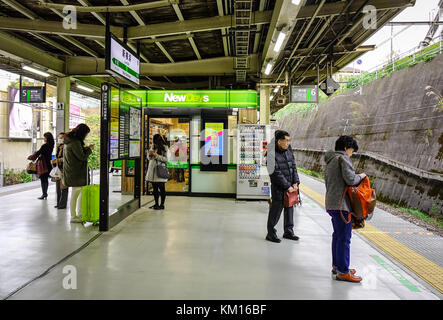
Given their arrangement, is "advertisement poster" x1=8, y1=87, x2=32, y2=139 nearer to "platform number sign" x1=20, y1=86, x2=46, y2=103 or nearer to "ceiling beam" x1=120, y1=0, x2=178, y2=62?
"platform number sign" x1=20, y1=86, x2=46, y2=103

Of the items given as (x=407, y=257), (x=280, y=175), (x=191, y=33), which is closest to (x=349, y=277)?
(x=407, y=257)

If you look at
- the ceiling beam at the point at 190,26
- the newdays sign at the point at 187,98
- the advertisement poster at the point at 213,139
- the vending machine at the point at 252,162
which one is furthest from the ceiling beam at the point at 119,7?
the advertisement poster at the point at 213,139

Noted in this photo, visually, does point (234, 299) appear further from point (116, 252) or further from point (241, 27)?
point (241, 27)

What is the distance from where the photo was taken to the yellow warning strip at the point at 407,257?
3135mm

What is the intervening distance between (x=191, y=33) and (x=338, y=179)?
516 centimetres

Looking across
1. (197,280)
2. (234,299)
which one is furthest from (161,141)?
(234,299)

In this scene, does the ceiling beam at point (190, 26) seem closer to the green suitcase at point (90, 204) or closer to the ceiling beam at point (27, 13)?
the ceiling beam at point (27, 13)

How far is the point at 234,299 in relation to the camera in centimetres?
264

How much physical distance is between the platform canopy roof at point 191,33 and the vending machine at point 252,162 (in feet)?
5.53

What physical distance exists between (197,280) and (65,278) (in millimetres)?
1346

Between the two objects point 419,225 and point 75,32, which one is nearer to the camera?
point 419,225

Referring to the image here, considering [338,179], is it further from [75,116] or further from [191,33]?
[75,116]

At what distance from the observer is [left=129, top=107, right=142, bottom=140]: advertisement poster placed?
5.80 meters

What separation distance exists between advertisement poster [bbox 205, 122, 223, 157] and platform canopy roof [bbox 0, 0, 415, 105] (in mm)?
1651
